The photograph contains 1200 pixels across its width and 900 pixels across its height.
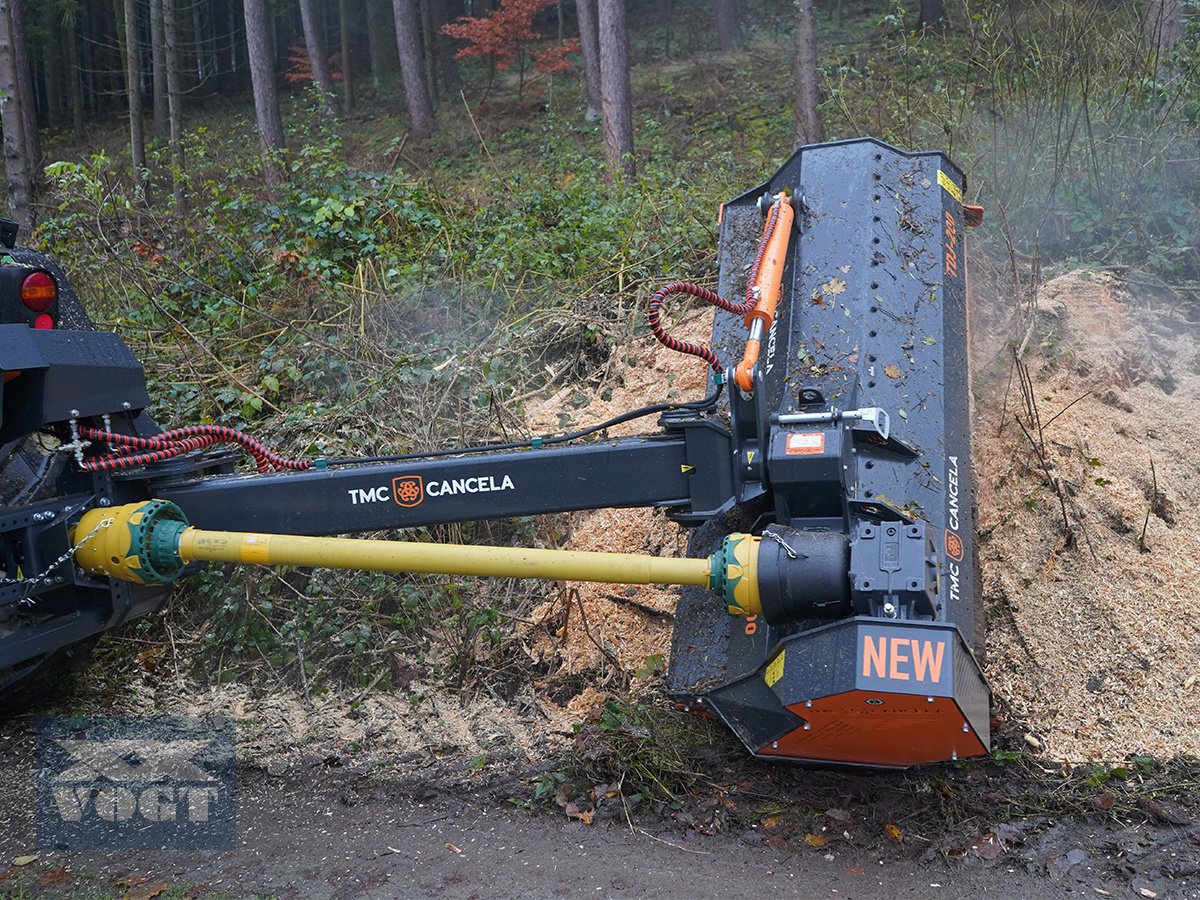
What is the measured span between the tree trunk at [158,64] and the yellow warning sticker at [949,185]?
1888cm

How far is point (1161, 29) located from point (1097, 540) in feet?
16.3

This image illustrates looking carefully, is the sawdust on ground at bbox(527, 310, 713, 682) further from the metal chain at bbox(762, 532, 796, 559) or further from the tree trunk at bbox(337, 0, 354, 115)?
the tree trunk at bbox(337, 0, 354, 115)

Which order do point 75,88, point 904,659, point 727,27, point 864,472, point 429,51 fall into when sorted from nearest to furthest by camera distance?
point 904,659 < point 864,472 < point 727,27 < point 429,51 < point 75,88

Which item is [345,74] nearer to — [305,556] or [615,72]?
[615,72]

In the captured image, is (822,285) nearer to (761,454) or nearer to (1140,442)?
(761,454)

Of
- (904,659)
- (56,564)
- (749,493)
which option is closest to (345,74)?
(56,564)

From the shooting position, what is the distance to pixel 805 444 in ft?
12.1

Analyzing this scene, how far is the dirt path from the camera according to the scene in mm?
3648

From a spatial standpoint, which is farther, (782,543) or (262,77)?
(262,77)

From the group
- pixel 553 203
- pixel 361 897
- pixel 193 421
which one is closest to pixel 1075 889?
pixel 361 897

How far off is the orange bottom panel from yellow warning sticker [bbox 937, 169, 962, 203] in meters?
2.40

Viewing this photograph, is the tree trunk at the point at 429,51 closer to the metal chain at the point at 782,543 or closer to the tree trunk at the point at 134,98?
the tree trunk at the point at 134,98

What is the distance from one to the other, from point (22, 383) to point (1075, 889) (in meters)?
3.91

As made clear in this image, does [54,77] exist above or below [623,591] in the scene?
above
